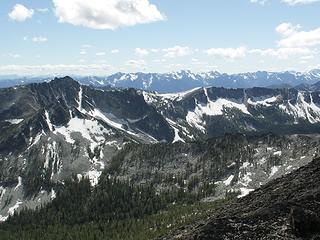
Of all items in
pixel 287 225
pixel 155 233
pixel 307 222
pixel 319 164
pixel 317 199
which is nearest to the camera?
pixel 307 222

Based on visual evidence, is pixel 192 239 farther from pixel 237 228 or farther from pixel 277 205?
pixel 277 205

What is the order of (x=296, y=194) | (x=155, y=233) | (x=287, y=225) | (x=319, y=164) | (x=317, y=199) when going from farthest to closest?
(x=155, y=233), (x=319, y=164), (x=296, y=194), (x=317, y=199), (x=287, y=225)

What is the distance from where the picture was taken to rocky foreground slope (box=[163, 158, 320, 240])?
33812 mm

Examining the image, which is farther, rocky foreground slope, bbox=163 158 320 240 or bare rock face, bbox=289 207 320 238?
rocky foreground slope, bbox=163 158 320 240

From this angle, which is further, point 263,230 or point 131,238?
point 131,238

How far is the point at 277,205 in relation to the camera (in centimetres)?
4059

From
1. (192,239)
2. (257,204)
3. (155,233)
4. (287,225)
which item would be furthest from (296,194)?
(155,233)

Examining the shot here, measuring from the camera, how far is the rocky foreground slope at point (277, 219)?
33812mm

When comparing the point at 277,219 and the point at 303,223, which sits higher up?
the point at 303,223

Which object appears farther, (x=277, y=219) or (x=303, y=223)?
(x=277, y=219)

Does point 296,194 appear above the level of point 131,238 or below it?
above

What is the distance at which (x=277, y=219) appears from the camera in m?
37.5

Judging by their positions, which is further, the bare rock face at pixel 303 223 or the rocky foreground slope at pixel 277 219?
the rocky foreground slope at pixel 277 219

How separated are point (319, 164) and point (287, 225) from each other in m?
19.2
